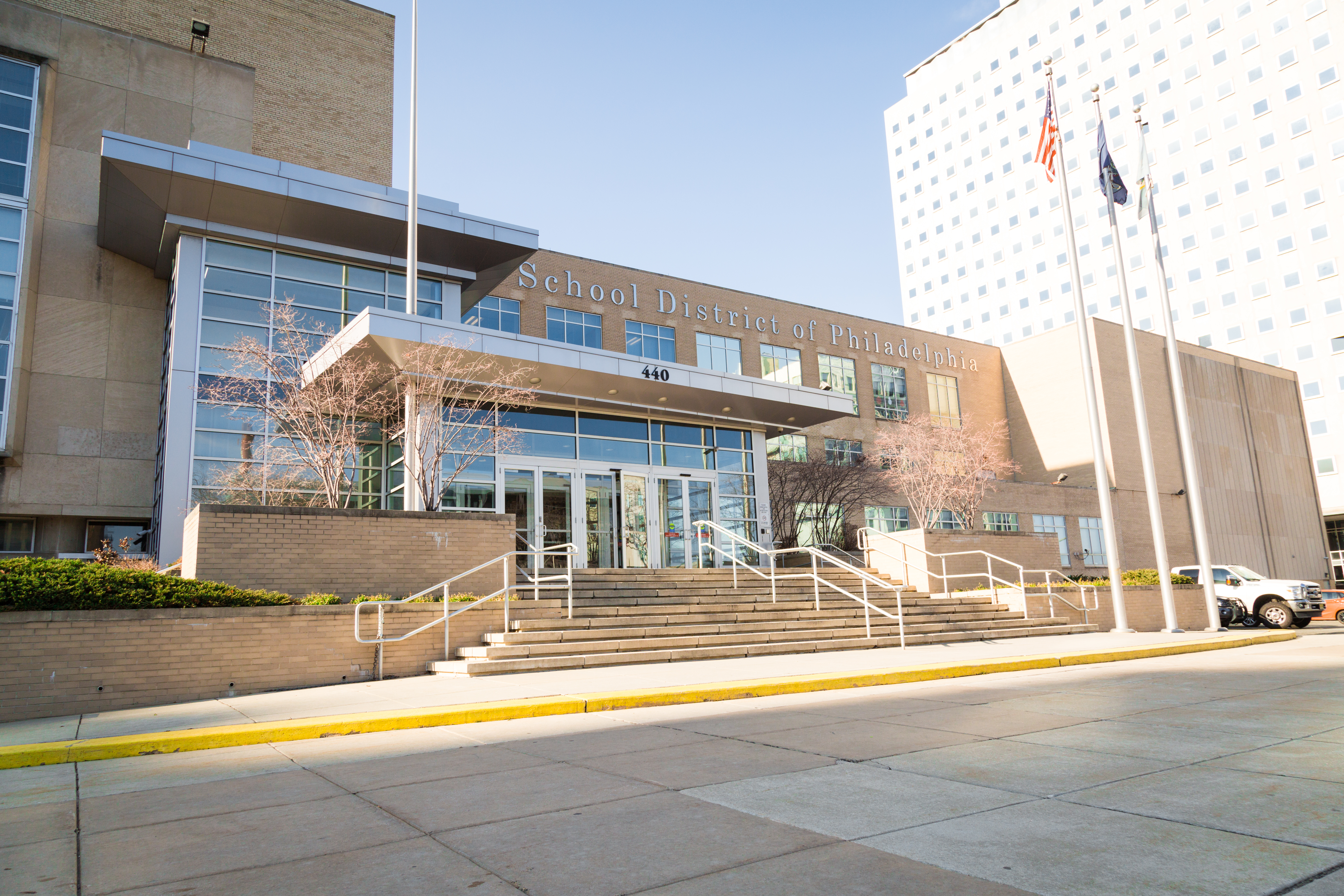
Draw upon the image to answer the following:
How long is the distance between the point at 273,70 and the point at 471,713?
90.1 feet

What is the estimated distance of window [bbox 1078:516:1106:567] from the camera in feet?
141

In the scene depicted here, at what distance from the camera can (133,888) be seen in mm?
3285

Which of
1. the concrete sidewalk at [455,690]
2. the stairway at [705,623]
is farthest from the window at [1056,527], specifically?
the concrete sidewalk at [455,690]

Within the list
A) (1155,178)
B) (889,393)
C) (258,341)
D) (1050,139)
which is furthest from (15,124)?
(1155,178)

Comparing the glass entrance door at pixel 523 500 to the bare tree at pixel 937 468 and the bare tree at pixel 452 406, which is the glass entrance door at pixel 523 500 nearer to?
the bare tree at pixel 452 406

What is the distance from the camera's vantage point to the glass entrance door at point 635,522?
68.9 feet

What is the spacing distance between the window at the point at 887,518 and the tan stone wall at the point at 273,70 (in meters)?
25.2

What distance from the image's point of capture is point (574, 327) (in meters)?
34.3

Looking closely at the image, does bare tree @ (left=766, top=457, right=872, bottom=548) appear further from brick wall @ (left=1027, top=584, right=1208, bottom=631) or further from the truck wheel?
the truck wheel

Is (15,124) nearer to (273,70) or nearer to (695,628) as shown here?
(273,70)

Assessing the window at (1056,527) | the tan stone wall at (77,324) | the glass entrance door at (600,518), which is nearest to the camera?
the glass entrance door at (600,518)

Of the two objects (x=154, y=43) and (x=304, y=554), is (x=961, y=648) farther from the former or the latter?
(x=154, y=43)

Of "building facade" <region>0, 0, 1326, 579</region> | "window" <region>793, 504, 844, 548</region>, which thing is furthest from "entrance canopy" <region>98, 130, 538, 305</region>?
"window" <region>793, 504, 844, 548</region>

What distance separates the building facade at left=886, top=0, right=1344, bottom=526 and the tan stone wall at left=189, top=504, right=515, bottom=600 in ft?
184
